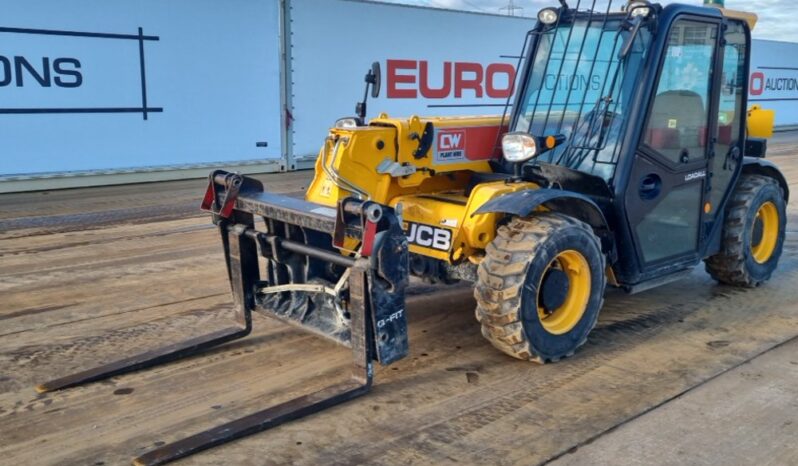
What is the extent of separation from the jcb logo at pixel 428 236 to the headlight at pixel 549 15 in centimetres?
173

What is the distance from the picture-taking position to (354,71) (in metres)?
14.0

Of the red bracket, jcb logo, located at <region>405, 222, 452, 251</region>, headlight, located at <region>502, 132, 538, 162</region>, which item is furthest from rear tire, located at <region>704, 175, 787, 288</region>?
the red bracket

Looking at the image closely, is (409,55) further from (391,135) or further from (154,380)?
(154,380)

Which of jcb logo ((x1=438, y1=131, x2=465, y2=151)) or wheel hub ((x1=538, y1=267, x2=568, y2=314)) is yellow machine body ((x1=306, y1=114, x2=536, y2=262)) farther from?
wheel hub ((x1=538, y1=267, x2=568, y2=314))

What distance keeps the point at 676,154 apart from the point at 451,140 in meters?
1.51

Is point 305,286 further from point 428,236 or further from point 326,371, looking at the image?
point 428,236

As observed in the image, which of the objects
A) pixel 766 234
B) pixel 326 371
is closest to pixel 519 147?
pixel 326 371

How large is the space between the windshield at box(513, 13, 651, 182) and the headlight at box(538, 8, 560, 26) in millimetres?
84

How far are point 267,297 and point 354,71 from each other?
994 cm

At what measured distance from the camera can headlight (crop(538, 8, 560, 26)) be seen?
5223mm

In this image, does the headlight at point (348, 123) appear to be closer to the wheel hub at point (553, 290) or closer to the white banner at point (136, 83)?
Answer: the wheel hub at point (553, 290)

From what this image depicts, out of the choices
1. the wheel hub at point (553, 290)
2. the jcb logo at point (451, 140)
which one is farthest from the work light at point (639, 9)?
the wheel hub at point (553, 290)

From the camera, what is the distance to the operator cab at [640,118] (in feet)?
15.6

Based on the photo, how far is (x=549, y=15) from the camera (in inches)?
206
